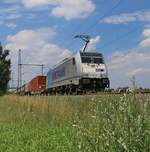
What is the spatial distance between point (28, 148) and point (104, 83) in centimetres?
2588

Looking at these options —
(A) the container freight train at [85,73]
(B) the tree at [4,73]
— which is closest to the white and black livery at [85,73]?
(A) the container freight train at [85,73]

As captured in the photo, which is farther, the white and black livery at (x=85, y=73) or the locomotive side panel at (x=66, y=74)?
the locomotive side panel at (x=66, y=74)

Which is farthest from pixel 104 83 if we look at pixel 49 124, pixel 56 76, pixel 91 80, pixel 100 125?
pixel 100 125

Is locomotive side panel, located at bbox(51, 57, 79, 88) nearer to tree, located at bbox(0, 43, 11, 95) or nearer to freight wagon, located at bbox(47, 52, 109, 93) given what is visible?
freight wagon, located at bbox(47, 52, 109, 93)

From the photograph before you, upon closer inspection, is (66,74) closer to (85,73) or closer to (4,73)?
(85,73)

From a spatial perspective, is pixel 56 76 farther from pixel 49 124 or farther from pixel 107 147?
pixel 107 147

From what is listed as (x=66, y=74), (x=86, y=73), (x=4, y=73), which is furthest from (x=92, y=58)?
(x=4, y=73)

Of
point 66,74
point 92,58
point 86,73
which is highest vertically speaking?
point 92,58

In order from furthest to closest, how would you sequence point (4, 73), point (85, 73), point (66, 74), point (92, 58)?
point (4, 73)
point (66, 74)
point (92, 58)
point (85, 73)

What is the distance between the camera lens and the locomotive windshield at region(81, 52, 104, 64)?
36500mm

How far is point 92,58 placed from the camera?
37.2 meters

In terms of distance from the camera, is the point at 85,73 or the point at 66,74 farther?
the point at 66,74

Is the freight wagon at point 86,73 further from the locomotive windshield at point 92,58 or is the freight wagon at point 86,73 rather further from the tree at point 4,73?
the tree at point 4,73

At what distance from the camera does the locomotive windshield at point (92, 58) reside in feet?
120
